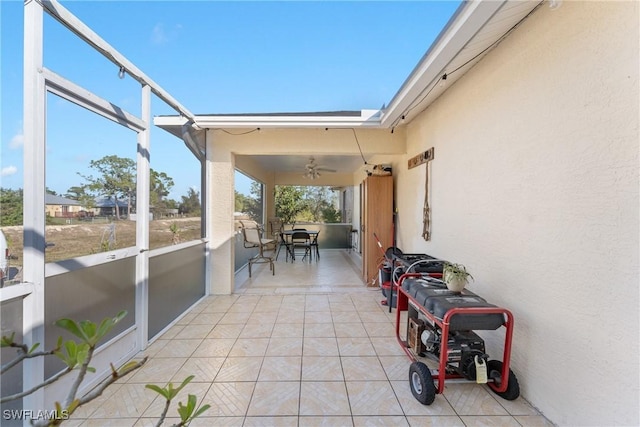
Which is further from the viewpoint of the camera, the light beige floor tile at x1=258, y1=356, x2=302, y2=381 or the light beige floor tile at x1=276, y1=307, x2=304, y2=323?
the light beige floor tile at x1=276, y1=307, x2=304, y2=323

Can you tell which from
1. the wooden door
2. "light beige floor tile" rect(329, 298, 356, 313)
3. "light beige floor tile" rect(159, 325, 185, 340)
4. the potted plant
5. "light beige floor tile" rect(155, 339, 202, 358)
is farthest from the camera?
the wooden door

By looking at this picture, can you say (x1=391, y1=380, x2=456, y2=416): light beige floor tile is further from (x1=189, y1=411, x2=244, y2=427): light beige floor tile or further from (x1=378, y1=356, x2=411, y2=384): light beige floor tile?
(x1=189, y1=411, x2=244, y2=427): light beige floor tile

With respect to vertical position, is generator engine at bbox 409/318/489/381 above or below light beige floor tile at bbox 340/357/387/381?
above

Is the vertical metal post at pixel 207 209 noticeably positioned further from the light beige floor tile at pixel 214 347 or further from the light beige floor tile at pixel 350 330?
the light beige floor tile at pixel 350 330

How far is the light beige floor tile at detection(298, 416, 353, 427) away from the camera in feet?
5.64

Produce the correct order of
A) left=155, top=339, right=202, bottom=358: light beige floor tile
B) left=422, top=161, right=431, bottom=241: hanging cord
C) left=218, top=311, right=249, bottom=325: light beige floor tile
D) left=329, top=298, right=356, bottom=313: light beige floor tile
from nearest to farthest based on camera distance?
left=155, top=339, right=202, bottom=358: light beige floor tile, left=218, top=311, right=249, bottom=325: light beige floor tile, left=422, top=161, right=431, bottom=241: hanging cord, left=329, top=298, right=356, bottom=313: light beige floor tile

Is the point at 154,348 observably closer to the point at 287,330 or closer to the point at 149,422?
the point at 149,422

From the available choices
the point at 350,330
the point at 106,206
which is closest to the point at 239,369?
the point at 350,330

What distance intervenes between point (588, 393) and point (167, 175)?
3819 mm

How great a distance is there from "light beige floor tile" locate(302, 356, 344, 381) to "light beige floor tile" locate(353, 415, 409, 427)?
1.39 ft

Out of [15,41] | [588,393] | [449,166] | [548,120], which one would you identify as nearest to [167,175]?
[15,41]

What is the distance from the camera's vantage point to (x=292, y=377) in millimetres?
2193

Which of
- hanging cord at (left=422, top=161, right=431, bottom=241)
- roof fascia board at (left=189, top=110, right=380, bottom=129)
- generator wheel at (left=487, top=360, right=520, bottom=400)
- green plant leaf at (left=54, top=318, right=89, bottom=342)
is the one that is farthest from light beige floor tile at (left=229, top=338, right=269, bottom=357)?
roof fascia board at (left=189, top=110, right=380, bottom=129)

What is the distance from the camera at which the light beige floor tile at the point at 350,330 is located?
115 inches
